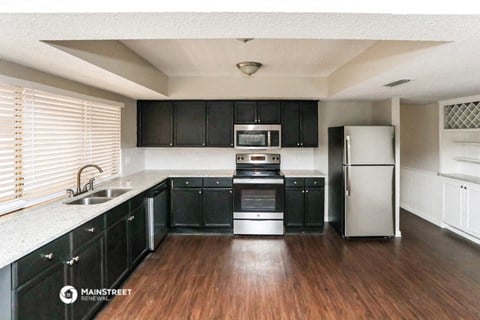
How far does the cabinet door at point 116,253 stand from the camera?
2635mm

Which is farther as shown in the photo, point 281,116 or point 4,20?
point 281,116

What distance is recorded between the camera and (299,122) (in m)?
4.82

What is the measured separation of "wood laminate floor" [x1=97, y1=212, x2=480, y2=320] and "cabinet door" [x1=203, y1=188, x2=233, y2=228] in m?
0.26

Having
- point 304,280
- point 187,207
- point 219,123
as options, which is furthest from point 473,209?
point 187,207

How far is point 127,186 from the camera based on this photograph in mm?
3559

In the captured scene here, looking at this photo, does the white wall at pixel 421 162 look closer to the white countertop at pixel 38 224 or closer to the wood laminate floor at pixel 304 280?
the wood laminate floor at pixel 304 280

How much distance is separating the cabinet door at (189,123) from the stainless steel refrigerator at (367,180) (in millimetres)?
2131

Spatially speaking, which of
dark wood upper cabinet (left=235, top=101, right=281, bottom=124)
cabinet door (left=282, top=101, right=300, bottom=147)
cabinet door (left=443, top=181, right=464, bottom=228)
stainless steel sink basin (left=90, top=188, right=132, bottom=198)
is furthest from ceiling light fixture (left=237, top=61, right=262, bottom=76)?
cabinet door (left=443, top=181, right=464, bottom=228)

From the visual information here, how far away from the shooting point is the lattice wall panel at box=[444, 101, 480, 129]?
14.6 feet

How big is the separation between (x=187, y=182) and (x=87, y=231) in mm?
2307

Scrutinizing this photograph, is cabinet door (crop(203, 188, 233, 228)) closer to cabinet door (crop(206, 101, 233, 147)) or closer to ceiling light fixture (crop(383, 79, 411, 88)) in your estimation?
cabinet door (crop(206, 101, 233, 147))
